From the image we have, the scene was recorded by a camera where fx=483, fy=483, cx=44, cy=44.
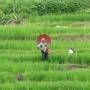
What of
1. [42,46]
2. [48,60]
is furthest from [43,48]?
[48,60]

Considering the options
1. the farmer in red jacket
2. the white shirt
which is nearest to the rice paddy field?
the farmer in red jacket

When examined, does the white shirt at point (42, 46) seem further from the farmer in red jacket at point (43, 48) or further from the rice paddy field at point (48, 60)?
the rice paddy field at point (48, 60)

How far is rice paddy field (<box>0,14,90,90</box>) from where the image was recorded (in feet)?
32.4

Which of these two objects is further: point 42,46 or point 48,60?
point 48,60

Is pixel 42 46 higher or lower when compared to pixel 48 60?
higher

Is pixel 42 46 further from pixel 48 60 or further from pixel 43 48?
pixel 48 60

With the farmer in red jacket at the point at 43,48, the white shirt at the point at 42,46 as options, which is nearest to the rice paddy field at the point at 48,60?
the farmer in red jacket at the point at 43,48

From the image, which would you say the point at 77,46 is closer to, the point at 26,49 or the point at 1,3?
the point at 26,49

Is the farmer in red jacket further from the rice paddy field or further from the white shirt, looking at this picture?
the rice paddy field

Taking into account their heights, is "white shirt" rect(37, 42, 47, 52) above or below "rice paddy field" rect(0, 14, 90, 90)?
above

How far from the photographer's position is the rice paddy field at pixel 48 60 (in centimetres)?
987

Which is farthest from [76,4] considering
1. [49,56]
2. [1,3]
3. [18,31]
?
[49,56]

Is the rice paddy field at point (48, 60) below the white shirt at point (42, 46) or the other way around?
below

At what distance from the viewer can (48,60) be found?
39.7ft
